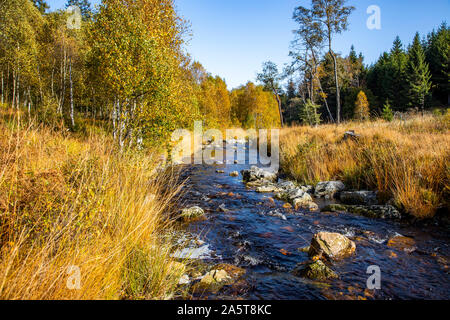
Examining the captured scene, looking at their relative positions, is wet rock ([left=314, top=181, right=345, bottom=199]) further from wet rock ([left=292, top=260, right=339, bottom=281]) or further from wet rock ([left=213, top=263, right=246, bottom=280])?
wet rock ([left=213, top=263, right=246, bottom=280])

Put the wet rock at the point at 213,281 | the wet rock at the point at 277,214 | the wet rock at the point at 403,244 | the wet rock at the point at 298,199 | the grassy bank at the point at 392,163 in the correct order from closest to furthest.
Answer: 1. the wet rock at the point at 213,281
2. the wet rock at the point at 403,244
3. the grassy bank at the point at 392,163
4. the wet rock at the point at 277,214
5. the wet rock at the point at 298,199

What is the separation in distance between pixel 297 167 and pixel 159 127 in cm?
616

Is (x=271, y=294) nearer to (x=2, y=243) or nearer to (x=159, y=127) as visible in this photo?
(x=2, y=243)

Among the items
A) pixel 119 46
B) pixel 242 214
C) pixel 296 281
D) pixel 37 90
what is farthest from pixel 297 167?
pixel 37 90

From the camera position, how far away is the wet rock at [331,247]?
411 centimetres

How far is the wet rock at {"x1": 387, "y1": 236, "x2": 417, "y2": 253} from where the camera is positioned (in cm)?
440

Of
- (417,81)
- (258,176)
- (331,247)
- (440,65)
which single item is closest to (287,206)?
(331,247)

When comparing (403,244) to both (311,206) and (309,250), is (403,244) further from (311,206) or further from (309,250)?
(311,206)

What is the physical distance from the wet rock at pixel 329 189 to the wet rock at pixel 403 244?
10.0 feet

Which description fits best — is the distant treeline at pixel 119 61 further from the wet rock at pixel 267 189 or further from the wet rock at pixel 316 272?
the wet rock at pixel 316 272

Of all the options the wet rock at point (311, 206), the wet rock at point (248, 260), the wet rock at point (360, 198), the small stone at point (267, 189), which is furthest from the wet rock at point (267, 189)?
the wet rock at point (248, 260)

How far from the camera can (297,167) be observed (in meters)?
10.4

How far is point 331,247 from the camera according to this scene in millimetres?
4156
